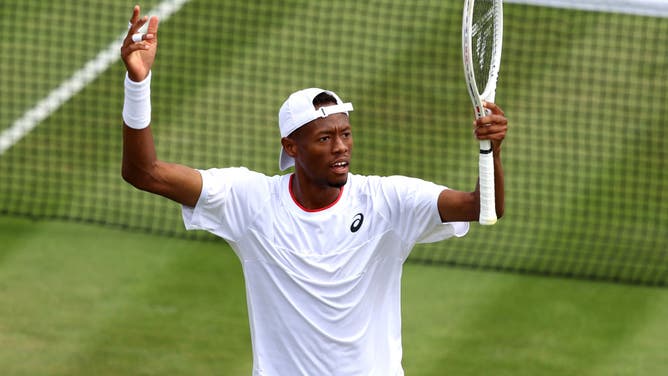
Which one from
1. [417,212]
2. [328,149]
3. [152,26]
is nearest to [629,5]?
[417,212]

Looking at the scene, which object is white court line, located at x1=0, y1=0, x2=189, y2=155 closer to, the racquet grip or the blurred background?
the blurred background

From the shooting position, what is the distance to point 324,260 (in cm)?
668

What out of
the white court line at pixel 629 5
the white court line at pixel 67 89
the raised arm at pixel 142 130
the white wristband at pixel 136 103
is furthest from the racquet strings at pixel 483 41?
the white court line at pixel 67 89

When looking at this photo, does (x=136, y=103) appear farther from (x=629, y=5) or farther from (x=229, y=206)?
(x=629, y=5)

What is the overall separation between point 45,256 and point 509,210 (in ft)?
14.7

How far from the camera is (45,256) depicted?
460 inches

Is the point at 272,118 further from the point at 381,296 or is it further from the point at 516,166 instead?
the point at 381,296

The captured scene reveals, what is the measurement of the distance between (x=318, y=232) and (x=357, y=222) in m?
0.21

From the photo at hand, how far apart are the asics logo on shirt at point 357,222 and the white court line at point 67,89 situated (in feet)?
25.3

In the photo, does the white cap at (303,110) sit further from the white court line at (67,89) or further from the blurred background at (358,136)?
the white court line at (67,89)

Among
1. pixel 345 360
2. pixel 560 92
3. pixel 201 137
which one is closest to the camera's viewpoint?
pixel 345 360

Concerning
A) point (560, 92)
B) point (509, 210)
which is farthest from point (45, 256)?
point (560, 92)

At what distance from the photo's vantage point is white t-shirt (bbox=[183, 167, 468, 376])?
6.66m

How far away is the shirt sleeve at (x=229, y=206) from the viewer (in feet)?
22.2
